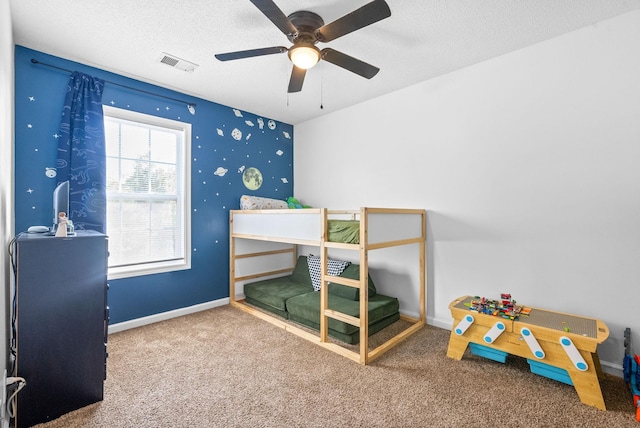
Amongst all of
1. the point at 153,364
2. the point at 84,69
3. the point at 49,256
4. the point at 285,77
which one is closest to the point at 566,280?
the point at 285,77

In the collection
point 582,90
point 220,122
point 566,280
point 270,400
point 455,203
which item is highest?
point 220,122

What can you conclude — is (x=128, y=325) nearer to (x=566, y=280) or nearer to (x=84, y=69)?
(x=84, y=69)

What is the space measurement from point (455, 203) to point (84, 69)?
11.2ft

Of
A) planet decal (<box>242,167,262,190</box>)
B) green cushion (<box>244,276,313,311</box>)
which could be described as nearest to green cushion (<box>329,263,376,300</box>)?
green cushion (<box>244,276,313,311</box>)

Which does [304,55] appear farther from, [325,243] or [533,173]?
[533,173]

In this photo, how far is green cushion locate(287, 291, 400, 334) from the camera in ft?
8.36

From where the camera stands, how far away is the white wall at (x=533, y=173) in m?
1.98

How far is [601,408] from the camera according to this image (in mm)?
1671

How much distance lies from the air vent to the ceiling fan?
780 millimetres

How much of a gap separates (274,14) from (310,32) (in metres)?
0.32

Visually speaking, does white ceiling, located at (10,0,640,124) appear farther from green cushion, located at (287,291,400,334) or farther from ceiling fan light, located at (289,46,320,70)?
green cushion, located at (287,291,400,334)

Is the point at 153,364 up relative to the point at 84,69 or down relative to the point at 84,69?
down

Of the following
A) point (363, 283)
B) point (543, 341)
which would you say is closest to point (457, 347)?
point (543, 341)

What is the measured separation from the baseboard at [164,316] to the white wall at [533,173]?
7.12 feet
